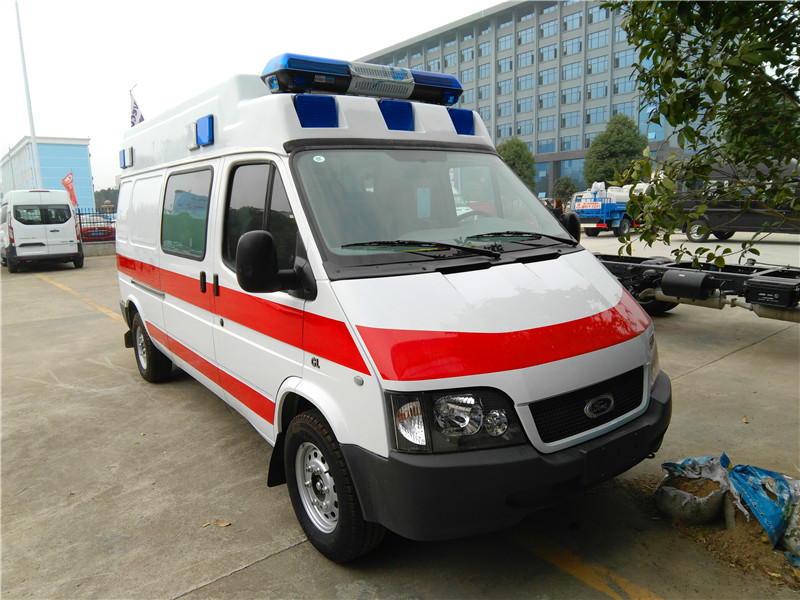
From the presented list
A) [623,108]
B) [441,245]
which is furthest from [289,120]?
[623,108]

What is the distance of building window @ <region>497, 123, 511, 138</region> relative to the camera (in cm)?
8069

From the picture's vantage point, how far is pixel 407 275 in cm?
282

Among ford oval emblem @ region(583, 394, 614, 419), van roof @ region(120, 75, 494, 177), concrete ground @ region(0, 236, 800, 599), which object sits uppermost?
van roof @ region(120, 75, 494, 177)

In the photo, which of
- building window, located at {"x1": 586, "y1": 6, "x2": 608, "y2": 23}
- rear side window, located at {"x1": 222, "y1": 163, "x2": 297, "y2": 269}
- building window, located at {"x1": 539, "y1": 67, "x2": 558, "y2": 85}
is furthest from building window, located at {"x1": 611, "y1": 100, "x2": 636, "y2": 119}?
rear side window, located at {"x1": 222, "y1": 163, "x2": 297, "y2": 269}

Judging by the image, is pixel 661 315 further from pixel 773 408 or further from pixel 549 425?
pixel 549 425

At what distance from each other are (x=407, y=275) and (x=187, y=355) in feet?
9.17

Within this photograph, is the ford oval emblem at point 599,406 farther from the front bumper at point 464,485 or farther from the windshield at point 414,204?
the windshield at point 414,204

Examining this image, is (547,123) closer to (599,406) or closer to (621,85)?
(621,85)

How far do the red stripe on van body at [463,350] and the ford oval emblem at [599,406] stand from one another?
0.24 metres

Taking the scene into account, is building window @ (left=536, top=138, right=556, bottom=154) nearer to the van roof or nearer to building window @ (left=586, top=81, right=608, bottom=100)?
building window @ (left=586, top=81, right=608, bottom=100)

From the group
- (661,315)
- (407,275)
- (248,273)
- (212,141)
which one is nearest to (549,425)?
(407,275)

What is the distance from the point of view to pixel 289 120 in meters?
3.21

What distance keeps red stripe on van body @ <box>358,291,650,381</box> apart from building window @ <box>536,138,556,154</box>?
77.8m

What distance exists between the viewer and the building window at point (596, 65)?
68.6 meters
